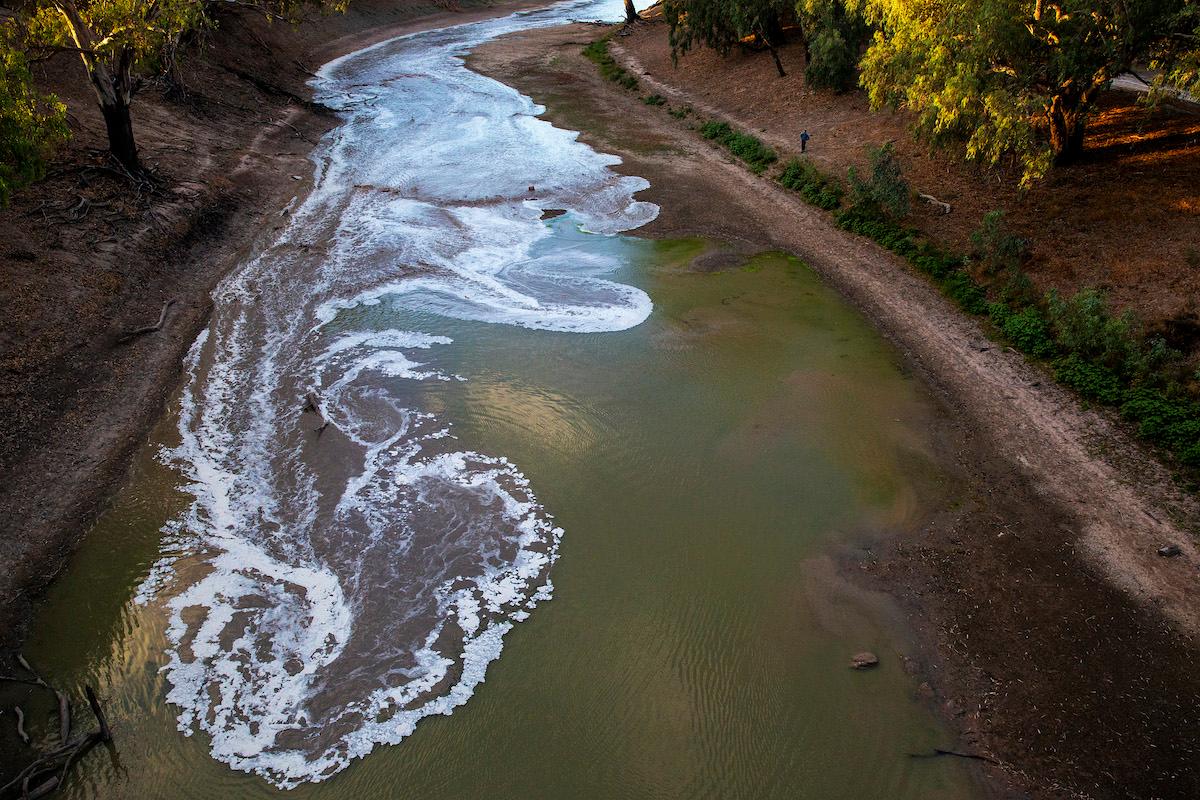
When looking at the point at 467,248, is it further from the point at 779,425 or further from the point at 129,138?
the point at 779,425

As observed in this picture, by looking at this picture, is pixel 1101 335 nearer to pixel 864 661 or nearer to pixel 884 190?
pixel 884 190

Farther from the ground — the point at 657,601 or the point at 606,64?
the point at 606,64

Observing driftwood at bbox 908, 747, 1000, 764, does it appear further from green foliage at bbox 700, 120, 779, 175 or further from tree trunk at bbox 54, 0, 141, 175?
tree trunk at bbox 54, 0, 141, 175

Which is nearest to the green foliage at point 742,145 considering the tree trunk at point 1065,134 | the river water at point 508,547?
the river water at point 508,547

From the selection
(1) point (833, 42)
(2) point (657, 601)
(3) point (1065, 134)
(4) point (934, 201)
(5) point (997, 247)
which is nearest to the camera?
(2) point (657, 601)

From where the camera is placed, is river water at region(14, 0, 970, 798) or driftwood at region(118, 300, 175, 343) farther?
driftwood at region(118, 300, 175, 343)

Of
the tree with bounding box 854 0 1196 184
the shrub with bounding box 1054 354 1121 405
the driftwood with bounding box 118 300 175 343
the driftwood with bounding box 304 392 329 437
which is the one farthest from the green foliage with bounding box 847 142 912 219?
the driftwood with bounding box 118 300 175 343

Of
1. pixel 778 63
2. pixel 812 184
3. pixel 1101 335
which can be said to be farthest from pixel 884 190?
pixel 778 63

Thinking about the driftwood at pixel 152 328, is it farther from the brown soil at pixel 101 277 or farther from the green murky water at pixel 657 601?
the green murky water at pixel 657 601
